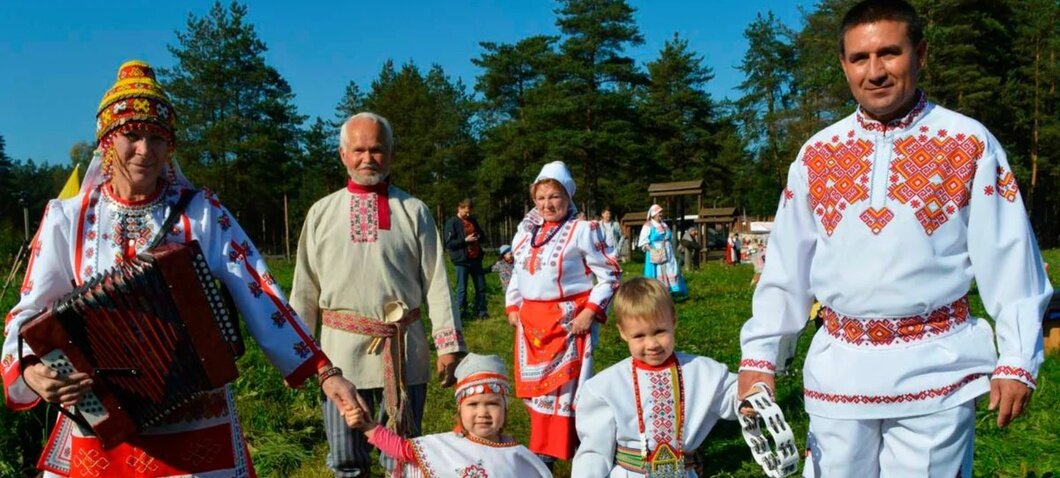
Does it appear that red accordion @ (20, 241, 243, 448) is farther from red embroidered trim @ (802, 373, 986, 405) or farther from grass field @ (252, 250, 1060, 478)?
grass field @ (252, 250, 1060, 478)

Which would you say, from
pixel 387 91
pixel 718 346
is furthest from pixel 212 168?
pixel 718 346

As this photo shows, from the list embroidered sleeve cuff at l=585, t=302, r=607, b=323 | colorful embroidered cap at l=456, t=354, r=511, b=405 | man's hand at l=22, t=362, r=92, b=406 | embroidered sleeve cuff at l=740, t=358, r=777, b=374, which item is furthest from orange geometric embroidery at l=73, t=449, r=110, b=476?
embroidered sleeve cuff at l=585, t=302, r=607, b=323

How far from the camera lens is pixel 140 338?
2488 mm

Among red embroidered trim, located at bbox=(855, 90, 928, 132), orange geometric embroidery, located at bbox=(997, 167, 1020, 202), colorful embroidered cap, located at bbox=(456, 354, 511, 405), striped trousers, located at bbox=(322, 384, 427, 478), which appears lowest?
striped trousers, located at bbox=(322, 384, 427, 478)

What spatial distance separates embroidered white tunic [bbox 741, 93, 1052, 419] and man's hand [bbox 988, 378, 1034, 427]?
2 centimetres

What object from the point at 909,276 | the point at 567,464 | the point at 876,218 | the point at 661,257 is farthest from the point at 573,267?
the point at 661,257

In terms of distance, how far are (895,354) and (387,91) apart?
4915cm

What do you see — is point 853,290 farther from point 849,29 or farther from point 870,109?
point 849,29

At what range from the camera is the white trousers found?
2605mm

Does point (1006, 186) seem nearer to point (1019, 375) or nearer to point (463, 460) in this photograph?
point (1019, 375)

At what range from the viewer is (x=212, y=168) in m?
40.7

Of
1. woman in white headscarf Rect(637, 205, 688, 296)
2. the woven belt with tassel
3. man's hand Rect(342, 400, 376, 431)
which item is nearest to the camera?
man's hand Rect(342, 400, 376, 431)

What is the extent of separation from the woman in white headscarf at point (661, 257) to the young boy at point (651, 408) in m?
13.6

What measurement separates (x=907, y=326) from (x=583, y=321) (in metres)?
2.94
